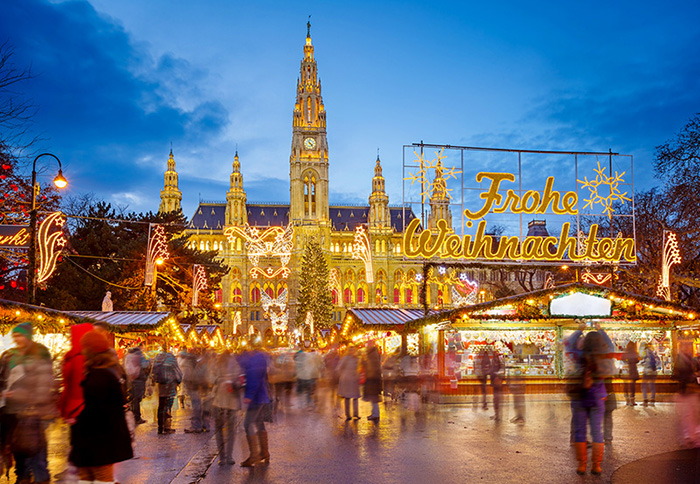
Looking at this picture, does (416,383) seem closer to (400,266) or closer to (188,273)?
(188,273)

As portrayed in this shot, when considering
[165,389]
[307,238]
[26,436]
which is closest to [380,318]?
[165,389]

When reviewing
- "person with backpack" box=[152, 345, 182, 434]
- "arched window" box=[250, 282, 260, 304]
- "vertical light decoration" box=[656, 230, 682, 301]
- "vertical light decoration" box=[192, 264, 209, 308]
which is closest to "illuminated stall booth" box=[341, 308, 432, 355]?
"person with backpack" box=[152, 345, 182, 434]

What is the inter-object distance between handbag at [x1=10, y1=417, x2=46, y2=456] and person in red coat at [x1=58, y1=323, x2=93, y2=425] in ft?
1.89

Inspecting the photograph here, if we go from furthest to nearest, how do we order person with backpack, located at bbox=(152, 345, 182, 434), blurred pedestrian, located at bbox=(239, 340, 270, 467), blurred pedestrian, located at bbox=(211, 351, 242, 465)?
person with backpack, located at bbox=(152, 345, 182, 434), blurred pedestrian, located at bbox=(211, 351, 242, 465), blurred pedestrian, located at bbox=(239, 340, 270, 467)

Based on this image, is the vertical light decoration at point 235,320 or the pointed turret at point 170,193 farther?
the pointed turret at point 170,193

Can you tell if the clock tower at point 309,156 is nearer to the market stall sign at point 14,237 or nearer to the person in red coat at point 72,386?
the market stall sign at point 14,237

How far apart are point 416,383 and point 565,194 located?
850 cm

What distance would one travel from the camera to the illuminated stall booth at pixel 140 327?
64.5 ft

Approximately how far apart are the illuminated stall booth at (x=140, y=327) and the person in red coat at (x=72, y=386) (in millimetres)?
10154

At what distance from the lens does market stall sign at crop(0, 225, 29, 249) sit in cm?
1559

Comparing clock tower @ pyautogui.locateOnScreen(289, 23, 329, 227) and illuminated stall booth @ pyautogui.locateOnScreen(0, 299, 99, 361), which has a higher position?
clock tower @ pyautogui.locateOnScreen(289, 23, 329, 227)

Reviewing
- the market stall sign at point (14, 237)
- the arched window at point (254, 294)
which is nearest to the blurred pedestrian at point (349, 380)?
the market stall sign at point (14, 237)

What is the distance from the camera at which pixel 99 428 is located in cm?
563

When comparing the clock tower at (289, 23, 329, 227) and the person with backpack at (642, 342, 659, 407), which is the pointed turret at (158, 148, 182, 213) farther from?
the person with backpack at (642, 342, 659, 407)
